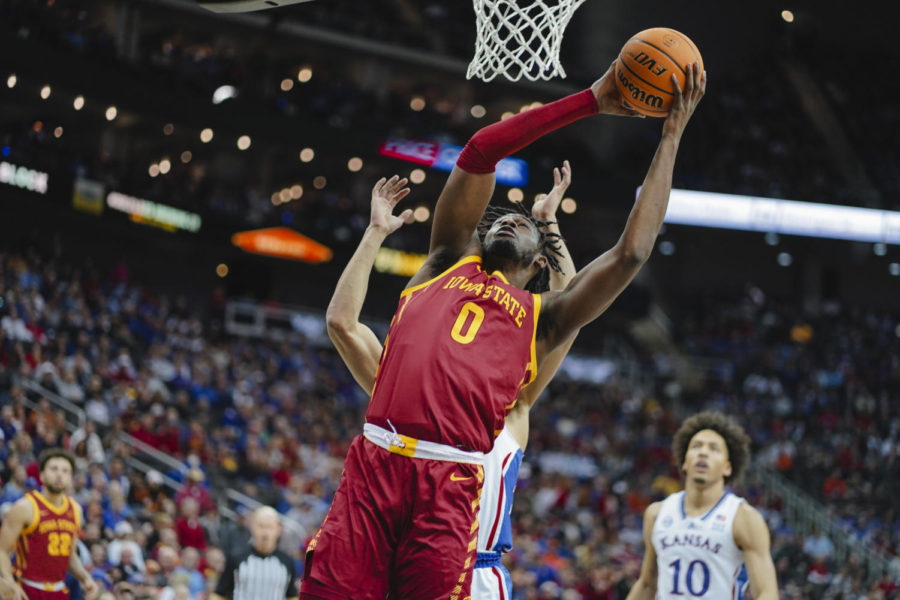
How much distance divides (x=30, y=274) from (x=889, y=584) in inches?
543

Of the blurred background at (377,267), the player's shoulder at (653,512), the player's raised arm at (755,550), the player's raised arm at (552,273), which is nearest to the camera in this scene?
the player's raised arm at (552,273)

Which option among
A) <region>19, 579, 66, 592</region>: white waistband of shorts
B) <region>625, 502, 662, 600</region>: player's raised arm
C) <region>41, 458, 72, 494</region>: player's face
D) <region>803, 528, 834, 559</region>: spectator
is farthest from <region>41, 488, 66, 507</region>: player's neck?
<region>803, 528, 834, 559</region>: spectator

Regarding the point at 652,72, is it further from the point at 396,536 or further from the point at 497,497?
the point at 396,536

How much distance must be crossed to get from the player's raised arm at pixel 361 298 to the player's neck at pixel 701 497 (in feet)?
8.06

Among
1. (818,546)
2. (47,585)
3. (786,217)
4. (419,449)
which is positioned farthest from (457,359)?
(786,217)

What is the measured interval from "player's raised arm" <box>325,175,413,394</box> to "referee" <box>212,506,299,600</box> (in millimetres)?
3172

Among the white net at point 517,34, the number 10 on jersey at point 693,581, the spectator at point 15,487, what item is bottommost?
the spectator at point 15,487

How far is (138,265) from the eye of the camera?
24047mm

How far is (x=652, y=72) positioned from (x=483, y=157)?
0.60 m

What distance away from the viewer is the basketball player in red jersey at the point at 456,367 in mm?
3145

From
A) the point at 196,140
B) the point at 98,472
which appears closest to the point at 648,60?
the point at 98,472

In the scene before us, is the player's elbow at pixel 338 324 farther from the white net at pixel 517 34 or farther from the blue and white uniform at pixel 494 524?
the white net at pixel 517 34

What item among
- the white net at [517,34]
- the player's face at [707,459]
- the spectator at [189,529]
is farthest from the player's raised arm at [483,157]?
the spectator at [189,529]

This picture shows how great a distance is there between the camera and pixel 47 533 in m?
7.54
